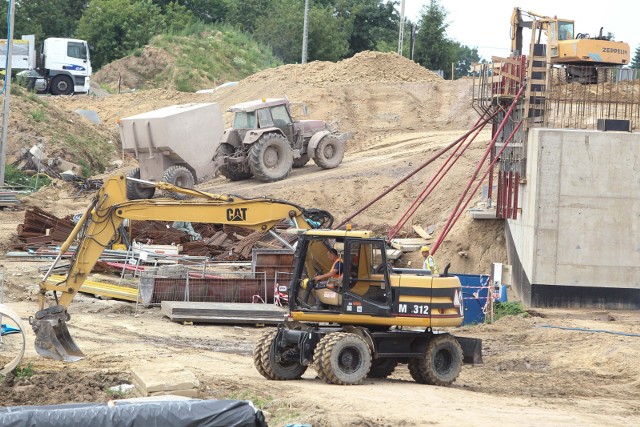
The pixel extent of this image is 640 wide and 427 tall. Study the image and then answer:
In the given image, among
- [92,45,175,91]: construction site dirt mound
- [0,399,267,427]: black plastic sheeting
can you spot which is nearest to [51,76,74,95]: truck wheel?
[92,45,175,91]: construction site dirt mound

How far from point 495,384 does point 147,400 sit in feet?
21.7

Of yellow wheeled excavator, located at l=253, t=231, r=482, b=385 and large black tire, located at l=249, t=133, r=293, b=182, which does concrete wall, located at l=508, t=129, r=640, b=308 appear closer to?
yellow wheeled excavator, located at l=253, t=231, r=482, b=385

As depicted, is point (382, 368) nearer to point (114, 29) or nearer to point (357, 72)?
point (357, 72)

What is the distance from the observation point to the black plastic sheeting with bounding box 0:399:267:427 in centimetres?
976

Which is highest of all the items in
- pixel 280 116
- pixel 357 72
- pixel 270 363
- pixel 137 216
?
pixel 357 72

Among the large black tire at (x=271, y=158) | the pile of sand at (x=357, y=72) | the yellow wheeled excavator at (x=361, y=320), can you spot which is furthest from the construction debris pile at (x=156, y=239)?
the pile of sand at (x=357, y=72)

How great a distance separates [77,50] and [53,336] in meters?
36.8

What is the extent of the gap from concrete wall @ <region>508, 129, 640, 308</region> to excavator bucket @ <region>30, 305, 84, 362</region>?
33.9ft

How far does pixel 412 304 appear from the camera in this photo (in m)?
14.8

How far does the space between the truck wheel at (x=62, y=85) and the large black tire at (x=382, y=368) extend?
38.8 m

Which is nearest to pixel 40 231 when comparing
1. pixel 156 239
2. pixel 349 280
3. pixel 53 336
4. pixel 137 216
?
pixel 156 239

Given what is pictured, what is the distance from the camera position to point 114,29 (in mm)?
65438

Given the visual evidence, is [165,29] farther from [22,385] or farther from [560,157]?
[22,385]

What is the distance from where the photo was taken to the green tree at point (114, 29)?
214 feet
